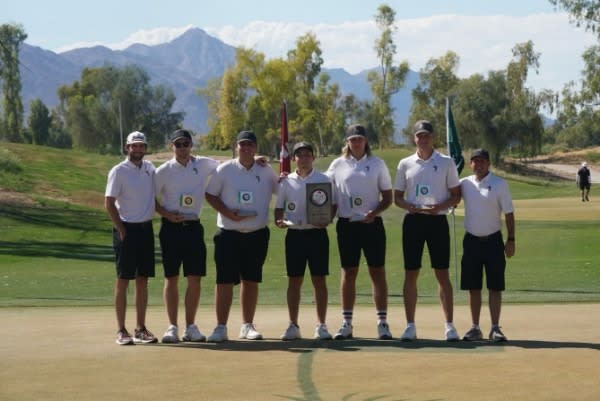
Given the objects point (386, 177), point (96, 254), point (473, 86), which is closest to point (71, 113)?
point (473, 86)

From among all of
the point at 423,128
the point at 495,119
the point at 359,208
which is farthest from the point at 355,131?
the point at 495,119

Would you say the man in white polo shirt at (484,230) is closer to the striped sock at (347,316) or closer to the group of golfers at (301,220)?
the group of golfers at (301,220)

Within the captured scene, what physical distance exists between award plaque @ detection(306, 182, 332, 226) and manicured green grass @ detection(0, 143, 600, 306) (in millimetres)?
5138

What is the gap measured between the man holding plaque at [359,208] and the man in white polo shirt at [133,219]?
6.10 feet

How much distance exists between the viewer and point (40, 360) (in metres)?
10.2

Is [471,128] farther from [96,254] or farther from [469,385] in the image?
[469,385]

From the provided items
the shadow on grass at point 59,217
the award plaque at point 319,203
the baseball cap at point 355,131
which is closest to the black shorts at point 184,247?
the award plaque at point 319,203

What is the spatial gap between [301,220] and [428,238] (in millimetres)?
1264

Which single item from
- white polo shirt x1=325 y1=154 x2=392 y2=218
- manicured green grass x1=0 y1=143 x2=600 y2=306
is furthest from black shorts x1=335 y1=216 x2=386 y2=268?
manicured green grass x1=0 y1=143 x2=600 y2=306

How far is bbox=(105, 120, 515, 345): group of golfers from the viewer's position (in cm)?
1165

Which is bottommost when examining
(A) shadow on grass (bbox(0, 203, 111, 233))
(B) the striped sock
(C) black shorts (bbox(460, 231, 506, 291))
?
(A) shadow on grass (bbox(0, 203, 111, 233))

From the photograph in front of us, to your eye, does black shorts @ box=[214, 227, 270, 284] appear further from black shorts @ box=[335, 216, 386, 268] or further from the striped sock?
the striped sock

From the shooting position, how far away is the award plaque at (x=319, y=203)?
11664mm

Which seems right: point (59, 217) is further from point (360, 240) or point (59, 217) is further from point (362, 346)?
point (362, 346)
